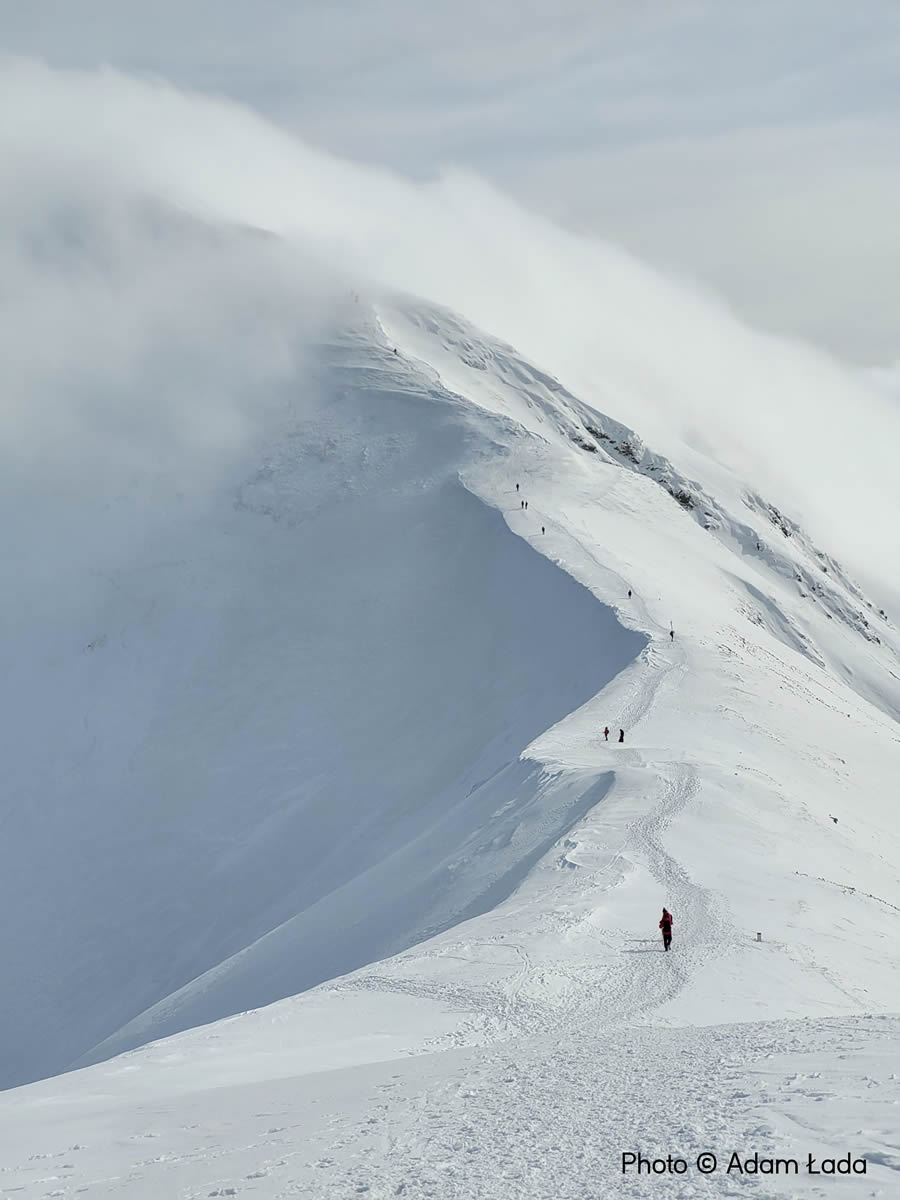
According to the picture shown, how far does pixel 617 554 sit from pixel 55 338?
58136 millimetres

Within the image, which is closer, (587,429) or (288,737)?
(288,737)

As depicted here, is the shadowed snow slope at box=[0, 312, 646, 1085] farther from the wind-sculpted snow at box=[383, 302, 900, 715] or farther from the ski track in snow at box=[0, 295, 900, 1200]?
the wind-sculpted snow at box=[383, 302, 900, 715]

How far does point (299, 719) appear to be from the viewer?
5881 centimetres

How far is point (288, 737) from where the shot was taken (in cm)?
5775

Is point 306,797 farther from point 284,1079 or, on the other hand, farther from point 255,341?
point 255,341

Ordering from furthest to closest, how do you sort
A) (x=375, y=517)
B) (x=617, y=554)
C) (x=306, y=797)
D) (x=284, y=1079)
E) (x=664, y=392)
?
(x=664, y=392) → (x=375, y=517) → (x=617, y=554) → (x=306, y=797) → (x=284, y=1079)

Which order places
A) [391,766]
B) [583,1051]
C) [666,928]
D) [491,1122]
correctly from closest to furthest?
1. [491,1122]
2. [583,1051]
3. [666,928]
4. [391,766]

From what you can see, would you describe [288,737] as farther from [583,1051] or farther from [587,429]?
[587,429]

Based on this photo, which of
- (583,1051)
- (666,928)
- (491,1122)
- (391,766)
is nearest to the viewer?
(491,1122)

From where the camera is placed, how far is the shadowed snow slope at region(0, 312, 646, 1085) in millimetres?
34938

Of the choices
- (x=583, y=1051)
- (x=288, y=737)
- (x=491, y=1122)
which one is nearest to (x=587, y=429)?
(x=288, y=737)

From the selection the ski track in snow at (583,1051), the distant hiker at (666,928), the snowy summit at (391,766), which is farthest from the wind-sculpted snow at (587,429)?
the distant hiker at (666,928)

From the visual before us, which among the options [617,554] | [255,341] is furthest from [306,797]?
[255,341]

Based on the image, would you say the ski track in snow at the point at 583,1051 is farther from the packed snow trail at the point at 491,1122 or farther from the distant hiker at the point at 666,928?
the distant hiker at the point at 666,928
